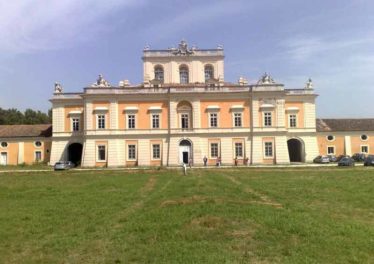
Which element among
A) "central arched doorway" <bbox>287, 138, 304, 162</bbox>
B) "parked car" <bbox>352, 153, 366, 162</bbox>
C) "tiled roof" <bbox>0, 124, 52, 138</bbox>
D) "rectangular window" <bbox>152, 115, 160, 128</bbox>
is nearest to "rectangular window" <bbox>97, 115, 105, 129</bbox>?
"rectangular window" <bbox>152, 115, 160, 128</bbox>

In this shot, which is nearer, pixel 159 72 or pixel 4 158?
pixel 4 158

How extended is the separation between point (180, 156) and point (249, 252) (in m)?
45.6

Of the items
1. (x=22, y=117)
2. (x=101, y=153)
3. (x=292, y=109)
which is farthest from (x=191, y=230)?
(x=22, y=117)

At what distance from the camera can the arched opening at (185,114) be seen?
178 ft

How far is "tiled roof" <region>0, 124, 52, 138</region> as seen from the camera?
5966cm

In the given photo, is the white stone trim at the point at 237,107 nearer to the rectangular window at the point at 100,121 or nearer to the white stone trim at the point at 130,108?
the white stone trim at the point at 130,108

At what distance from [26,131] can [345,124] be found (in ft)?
149

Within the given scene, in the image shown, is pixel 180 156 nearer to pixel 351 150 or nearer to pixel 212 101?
pixel 212 101

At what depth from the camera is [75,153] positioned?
59.2 metres

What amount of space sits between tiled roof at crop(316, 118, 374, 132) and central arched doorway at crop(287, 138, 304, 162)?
12.1ft

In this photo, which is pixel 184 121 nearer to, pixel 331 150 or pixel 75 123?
pixel 75 123

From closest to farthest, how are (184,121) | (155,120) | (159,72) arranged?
(155,120)
(184,121)
(159,72)

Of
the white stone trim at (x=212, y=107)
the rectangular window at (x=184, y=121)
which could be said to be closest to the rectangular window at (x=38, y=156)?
the rectangular window at (x=184, y=121)

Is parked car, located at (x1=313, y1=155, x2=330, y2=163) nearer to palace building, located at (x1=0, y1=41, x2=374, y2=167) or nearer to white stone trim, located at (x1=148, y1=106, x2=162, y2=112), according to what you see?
palace building, located at (x1=0, y1=41, x2=374, y2=167)
